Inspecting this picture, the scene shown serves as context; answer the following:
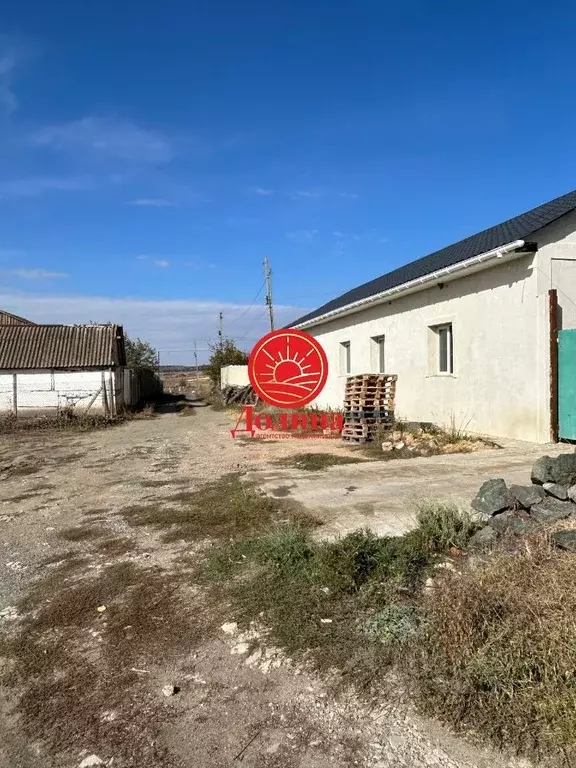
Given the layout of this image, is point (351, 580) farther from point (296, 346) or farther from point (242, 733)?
point (296, 346)

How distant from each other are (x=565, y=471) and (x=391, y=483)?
263cm

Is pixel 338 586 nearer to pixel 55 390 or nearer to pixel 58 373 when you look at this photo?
pixel 55 390

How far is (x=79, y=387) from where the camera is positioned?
20.5 m

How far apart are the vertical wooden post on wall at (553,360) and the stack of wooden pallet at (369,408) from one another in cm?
341

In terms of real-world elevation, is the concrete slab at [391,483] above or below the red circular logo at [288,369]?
below

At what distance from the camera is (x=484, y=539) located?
4.12m

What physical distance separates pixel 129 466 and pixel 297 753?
8.27 m

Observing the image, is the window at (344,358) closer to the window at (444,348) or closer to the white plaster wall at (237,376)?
the window at (444,348)

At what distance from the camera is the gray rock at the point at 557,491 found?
4.20m

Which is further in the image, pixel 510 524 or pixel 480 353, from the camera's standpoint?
pixel 480 353

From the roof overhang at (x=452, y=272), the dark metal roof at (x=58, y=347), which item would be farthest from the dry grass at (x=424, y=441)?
the dark metal roof at (x=58, y=347)

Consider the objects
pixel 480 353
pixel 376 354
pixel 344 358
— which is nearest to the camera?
pixel 480 353

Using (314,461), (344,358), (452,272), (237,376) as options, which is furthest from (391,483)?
(237,376)

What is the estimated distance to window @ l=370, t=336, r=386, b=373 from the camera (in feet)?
51.3
